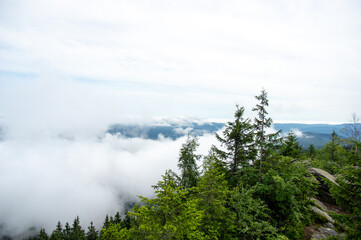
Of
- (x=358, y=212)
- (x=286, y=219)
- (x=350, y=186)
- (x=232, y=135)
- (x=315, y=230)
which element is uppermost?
(x=232, y=135)

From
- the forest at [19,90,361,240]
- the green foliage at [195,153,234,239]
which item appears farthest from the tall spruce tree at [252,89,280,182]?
the green foliage at [195,153,234,239]

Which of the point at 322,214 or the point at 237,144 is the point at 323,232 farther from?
the point at 237,144

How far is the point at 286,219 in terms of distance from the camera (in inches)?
543

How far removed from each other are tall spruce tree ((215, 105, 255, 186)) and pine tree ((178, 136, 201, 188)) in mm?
3614

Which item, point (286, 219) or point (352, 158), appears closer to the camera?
point (352, 158)

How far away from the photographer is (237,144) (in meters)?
18.8

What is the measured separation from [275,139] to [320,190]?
50.4 feet

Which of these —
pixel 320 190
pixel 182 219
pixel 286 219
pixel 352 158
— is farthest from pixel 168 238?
pixel 320 190

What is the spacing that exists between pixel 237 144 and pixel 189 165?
668 cm

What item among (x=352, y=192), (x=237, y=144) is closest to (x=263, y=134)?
(x=237, y=144)

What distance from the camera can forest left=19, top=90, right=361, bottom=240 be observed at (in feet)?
27.1

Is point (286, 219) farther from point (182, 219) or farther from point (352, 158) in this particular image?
point (182, 219)

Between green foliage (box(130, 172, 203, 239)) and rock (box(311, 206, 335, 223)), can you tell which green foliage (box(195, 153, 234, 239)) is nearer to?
green foliage (box(130, 172, 203, 239))

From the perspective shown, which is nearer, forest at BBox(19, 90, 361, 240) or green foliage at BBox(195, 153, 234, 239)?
forest at BBox(19, 90, 361, 240)
